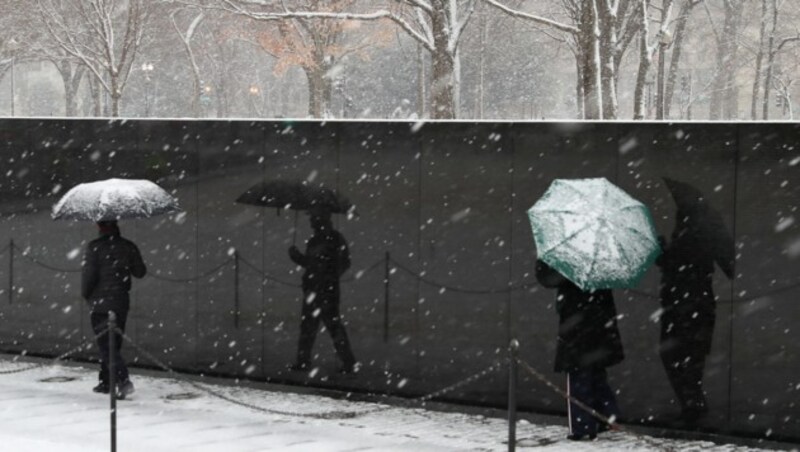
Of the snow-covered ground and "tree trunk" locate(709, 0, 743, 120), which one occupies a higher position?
"tree trunk" locate(709, 0, 743, 120)

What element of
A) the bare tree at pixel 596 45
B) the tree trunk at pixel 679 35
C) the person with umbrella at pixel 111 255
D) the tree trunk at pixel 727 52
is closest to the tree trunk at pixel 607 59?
the bare tree at pixel 596 45

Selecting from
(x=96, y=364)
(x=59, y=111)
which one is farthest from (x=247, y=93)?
(x=96, y=364)

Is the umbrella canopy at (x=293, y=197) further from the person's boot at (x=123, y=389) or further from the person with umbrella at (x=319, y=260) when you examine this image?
the person's boot at (x=123, y=389)

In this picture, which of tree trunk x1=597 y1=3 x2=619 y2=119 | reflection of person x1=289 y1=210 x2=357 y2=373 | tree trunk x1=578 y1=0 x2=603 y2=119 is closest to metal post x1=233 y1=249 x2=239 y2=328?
reflection of person x1=289 y1=210 x2=357 y2=373

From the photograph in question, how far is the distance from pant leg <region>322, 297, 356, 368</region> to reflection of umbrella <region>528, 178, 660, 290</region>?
288cm

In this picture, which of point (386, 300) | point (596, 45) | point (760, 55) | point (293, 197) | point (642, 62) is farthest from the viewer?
point (760, 55)

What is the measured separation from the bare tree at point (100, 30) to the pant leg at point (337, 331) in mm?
29664

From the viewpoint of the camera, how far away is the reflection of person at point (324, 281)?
39.3 feet

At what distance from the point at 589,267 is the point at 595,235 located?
259 mm

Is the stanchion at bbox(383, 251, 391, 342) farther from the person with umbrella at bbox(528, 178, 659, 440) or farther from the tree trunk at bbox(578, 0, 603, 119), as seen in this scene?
the tree trunk at bbox(578, 0, 603, 119)

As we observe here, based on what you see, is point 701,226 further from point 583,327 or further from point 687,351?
point 583,327

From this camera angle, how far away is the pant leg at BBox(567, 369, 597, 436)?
33.2 feet

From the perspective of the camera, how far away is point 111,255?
39.2ft

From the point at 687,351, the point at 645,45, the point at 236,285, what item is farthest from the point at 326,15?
the point at 687,351
